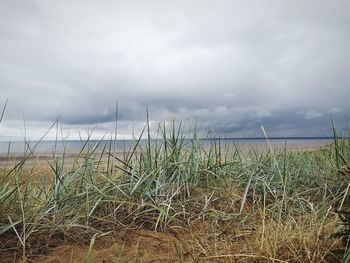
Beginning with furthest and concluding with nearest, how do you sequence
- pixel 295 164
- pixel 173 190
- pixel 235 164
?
pixel 295 164, pixel 235 164, pixel 173 190

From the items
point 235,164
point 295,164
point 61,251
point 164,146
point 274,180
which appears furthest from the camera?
point 295,164

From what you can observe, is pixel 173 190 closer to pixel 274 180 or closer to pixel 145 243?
pixel 145 243

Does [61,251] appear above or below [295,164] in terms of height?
below

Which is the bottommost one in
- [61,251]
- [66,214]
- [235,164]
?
[61,251]

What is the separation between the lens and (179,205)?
11.5ft

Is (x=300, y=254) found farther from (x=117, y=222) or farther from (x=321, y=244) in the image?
(x=117, y=222)

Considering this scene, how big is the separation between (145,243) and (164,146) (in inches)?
58.0

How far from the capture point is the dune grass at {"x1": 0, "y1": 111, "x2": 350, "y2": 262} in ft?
7.79

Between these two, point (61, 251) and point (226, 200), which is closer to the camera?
point (61, 251)

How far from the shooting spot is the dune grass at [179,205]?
2375 millimetres

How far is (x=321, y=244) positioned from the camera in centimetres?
233

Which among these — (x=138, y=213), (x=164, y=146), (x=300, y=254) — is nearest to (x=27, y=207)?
(x=138, y=213)

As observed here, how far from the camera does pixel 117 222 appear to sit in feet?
10.5

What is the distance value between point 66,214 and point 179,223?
3.06ft
